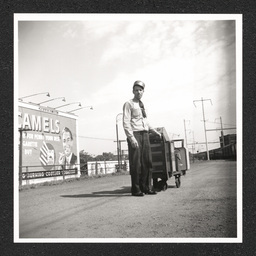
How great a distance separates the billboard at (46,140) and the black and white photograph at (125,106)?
1cm

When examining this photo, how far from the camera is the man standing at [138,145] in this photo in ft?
10.7

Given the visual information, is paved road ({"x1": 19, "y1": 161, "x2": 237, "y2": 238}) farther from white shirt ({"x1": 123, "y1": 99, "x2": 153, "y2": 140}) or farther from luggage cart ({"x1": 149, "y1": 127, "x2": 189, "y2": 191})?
white shirt ({"x1": 123, "y1": 99, "x2": 153, "y2": 140})

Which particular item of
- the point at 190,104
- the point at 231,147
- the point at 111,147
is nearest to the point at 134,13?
the point at 190,104

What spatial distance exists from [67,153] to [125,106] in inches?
35.0

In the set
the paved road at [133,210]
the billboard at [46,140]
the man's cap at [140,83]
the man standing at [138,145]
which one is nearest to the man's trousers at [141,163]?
the man standing at [138,145]

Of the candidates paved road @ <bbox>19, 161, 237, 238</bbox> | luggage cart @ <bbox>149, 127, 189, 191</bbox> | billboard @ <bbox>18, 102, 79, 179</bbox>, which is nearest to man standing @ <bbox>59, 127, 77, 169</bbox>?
billboard @ <bbox>18, 102, 79, 179</bbox>

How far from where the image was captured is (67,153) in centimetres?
360

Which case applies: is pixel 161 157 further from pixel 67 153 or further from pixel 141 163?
pixel 67 153

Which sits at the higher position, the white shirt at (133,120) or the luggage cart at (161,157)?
the white shirt at (133,120)

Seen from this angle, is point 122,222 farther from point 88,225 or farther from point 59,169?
point 59,169

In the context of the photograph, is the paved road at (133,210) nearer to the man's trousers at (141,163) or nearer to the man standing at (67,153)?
the man's trousers at (141,163)

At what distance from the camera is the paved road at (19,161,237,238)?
3.05 meters

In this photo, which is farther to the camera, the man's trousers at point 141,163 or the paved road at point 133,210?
the man's trousers at point 141,163
